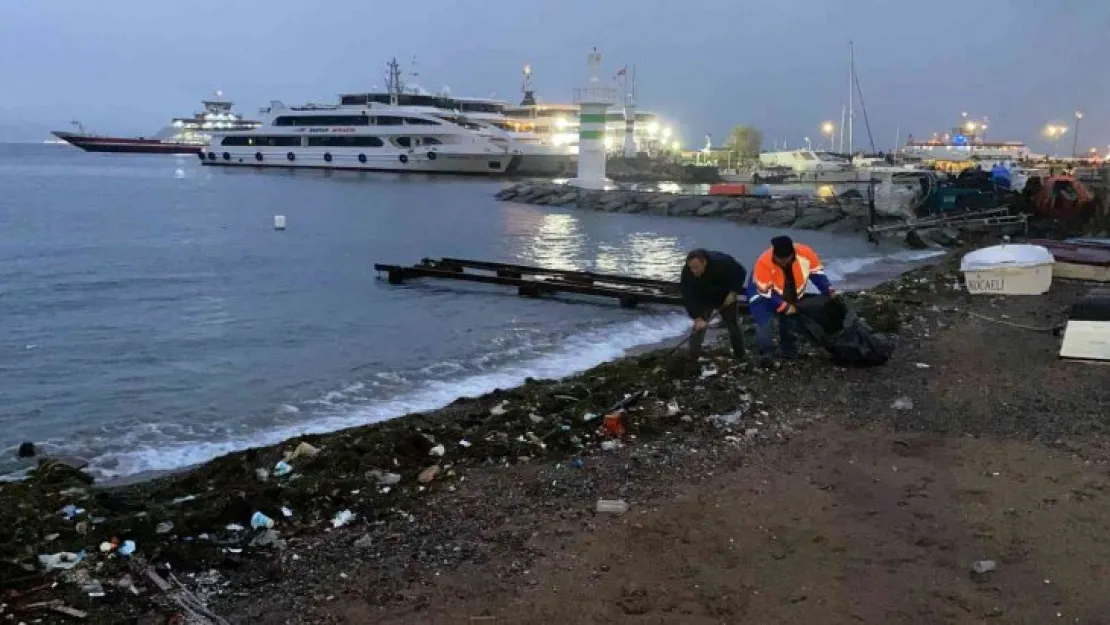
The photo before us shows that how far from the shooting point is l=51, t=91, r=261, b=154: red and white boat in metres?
131

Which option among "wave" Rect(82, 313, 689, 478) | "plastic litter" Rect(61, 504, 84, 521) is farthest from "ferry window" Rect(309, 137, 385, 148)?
"plastic litter" Rect(61, 504, 84, 521)

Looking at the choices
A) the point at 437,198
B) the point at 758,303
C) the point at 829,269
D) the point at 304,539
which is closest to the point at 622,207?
the point at 437,198

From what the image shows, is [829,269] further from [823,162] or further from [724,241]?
[823,162]

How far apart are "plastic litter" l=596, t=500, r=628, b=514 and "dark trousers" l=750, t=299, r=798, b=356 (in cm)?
411

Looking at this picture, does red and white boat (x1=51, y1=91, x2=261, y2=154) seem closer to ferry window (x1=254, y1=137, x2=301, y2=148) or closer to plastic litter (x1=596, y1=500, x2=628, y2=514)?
ferry window (x1=254, y1=137, x2=301, y2=148)

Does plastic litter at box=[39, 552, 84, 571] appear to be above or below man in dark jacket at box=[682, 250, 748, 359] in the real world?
below

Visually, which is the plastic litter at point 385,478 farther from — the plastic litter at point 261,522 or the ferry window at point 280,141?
the ferry window at point 280,141

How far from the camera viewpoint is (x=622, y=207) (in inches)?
1850

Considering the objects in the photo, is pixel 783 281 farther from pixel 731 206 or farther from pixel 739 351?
pixel 731 206

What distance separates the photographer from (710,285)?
29.2ft

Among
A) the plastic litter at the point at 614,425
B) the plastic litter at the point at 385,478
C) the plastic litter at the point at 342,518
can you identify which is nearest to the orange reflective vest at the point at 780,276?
the plastic litter at the point at 614,425

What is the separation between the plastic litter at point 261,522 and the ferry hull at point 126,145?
141705 mm

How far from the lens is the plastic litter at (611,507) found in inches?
209

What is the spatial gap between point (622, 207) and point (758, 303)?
38552 mm
